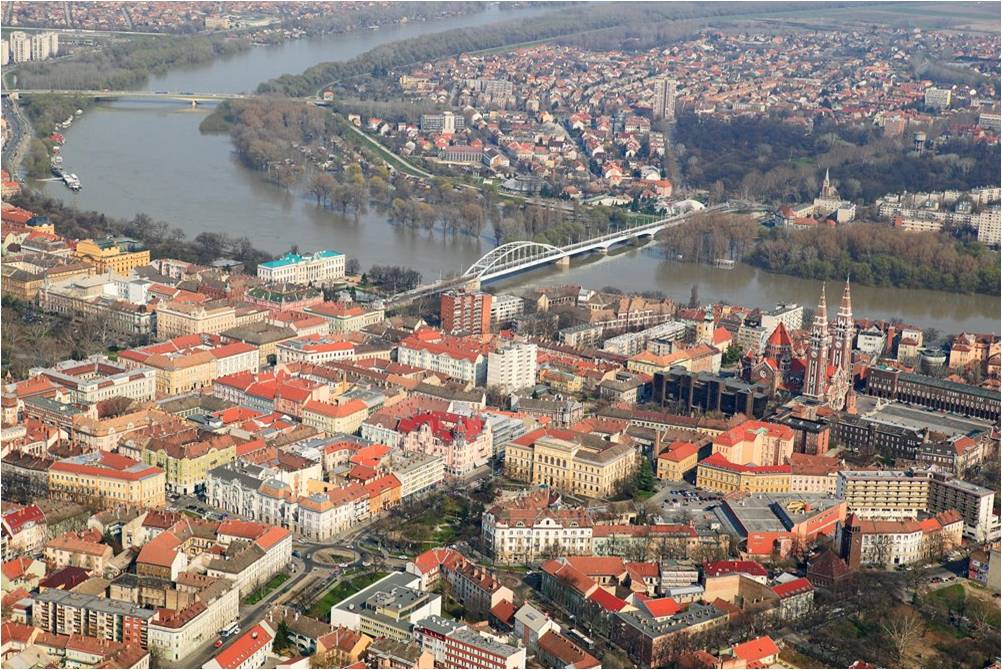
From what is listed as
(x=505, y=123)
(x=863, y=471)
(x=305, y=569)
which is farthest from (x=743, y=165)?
(x=305, y=569)

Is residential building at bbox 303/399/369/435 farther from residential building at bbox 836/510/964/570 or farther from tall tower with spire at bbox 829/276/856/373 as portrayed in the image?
tall tower with spire at bbox 829/276/856/373

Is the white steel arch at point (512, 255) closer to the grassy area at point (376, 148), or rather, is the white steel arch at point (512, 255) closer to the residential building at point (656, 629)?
the grassy area at point (376, 148)

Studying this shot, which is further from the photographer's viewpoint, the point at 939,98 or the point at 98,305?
the point at 939,98

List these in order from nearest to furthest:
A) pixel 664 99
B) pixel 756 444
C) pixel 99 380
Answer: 1. pixel 756 444
2. pixel 99 380
3. pixel 664 99

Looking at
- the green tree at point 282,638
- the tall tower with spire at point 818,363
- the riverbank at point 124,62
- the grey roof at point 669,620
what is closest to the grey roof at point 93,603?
the green tree at point 282,638

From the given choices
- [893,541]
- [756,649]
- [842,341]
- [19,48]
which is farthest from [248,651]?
[19,48]

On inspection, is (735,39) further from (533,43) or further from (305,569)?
(305,569)

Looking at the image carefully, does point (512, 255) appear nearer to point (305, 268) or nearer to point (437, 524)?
point (305, 268)

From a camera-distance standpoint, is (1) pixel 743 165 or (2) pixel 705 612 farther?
(1) pixel 743 165
